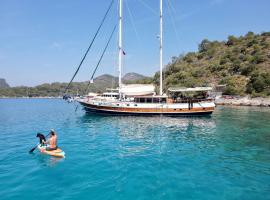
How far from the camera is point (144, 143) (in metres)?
23.5

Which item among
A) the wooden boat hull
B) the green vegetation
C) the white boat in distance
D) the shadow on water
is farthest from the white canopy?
the green vegetation

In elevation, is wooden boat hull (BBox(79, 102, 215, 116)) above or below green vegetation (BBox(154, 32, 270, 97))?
below

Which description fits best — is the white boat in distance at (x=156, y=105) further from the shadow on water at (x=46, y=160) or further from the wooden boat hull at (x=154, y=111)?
the shadow on water at (x=46, y=160)

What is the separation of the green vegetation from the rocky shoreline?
3.69m

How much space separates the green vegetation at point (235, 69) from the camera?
287ft

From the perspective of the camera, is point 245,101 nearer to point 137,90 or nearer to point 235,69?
point 235,69

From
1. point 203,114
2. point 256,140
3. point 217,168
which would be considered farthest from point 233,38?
point 217,168

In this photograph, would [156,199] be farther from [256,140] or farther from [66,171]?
[256,140]

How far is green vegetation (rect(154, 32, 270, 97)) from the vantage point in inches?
3440

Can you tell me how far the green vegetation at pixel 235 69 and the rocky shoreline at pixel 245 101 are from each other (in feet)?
12.1

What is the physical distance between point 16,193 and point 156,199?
6.85 metres

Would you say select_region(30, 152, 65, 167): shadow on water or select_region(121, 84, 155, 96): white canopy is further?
select_region(121, 84, 155, 96): white canopy

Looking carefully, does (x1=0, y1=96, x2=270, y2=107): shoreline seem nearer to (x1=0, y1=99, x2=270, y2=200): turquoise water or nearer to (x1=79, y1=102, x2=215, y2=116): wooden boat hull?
(x1=79, y1=102, x2=215, y2=116): wooden boat hull

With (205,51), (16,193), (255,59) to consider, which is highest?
(205,51)
